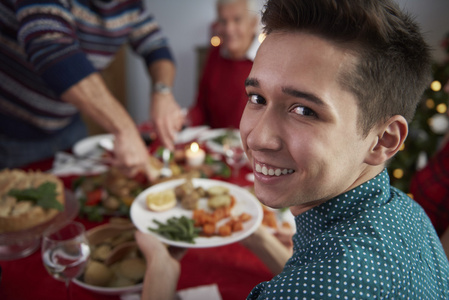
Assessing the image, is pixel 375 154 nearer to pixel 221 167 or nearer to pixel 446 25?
pixel 221 167

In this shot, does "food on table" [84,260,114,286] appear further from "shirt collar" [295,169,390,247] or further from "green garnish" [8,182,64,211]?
"shirt collar" [295,169,390,247]

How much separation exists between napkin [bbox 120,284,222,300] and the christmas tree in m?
3.03

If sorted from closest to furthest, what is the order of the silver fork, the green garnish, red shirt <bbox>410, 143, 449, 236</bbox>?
the green garnish, red shirt <bbox>410, 143, 449, 236</bbox>, the silver fork

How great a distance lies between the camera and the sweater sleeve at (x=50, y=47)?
163 cm

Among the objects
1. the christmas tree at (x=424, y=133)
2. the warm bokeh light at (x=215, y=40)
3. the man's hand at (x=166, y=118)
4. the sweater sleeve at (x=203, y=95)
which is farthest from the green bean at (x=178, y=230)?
the warm bokeh light at (x=215, y=40)

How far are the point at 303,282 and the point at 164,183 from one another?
1.14 m

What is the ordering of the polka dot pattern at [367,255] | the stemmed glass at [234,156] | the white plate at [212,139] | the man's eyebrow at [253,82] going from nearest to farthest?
the polka dot pattern at [367,255] < the man's eyebrow at [253,82] < the stemmed glass at [234,156] < the white plate at [212,139]

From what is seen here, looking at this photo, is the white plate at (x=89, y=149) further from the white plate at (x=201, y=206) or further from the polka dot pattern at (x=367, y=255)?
the polka dot pattern at (x=367, y=255)

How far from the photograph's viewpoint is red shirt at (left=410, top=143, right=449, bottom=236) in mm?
1830

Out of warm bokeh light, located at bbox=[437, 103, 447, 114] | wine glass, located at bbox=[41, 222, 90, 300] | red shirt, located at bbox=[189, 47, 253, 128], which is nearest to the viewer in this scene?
wine glass, located at bbox=[41, 222, 90, 300]

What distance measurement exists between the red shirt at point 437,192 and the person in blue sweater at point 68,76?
5.25ft

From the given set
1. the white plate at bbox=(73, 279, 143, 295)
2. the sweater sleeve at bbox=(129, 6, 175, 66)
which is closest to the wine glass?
the white plate at bbox=(73, 279, 143, 295)

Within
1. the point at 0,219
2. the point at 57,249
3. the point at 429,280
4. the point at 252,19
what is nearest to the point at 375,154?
the point at 429,280

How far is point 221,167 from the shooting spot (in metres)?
2.22
